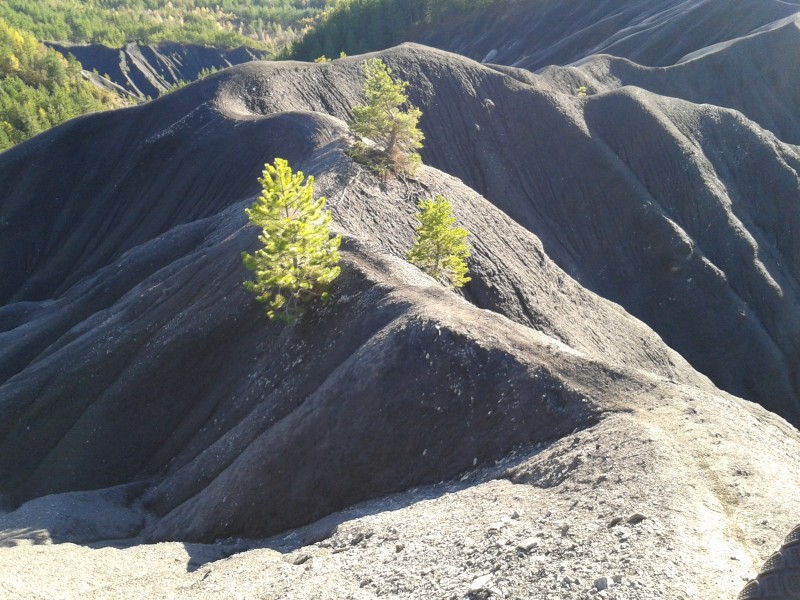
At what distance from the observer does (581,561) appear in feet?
35.1

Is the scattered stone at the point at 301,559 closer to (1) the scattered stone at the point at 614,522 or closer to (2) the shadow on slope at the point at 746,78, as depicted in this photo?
(1) the scattered stone at the point at 614,522

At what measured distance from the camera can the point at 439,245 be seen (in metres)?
29.1

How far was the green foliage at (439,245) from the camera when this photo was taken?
28656mm

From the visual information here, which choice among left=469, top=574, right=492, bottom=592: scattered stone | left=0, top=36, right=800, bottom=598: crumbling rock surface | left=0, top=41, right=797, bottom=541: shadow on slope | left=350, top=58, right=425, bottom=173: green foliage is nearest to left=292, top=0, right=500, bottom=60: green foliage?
left=0, top=41, right=797, bottom=541: shadow on slope

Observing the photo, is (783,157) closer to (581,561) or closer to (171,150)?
(171,150)

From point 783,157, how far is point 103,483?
2688 inches

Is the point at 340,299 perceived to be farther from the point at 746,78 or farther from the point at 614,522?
the point at 746,78

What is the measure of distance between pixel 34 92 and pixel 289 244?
374 ft

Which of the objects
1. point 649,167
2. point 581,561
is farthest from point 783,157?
point 581,561

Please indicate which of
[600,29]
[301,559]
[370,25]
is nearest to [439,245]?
[301,559]

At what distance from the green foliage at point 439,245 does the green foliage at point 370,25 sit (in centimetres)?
12943

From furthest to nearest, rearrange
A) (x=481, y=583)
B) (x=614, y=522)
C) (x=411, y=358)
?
(x=411, y=358) < (x=614, y=522) < (x=481, y=583)

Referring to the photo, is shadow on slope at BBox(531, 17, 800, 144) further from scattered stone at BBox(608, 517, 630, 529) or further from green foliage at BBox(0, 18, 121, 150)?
green foliage at BBox(0, 18, 121, 150)

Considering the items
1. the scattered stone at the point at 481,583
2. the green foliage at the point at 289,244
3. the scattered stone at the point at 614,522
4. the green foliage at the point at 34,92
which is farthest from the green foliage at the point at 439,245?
the green foliage at the point at 34,92
